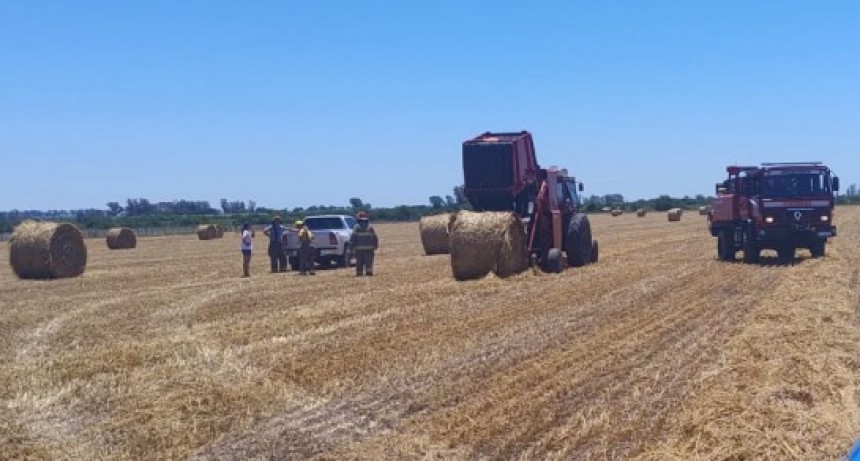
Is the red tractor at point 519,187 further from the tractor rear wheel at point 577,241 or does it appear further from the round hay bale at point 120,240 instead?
the round hay bale at point 120,240

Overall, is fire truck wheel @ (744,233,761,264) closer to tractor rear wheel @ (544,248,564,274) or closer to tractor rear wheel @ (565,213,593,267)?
tractor rear wheel @ (565,213,593,267)

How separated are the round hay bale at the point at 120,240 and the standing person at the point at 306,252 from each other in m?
25.8

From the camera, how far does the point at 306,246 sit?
25.8m

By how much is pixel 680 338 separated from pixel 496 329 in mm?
2362

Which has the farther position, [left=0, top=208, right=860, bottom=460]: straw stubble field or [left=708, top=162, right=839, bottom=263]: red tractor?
[left=708, top=162, right=839, bottom=263]: red tractor

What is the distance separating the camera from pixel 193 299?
19453 mm

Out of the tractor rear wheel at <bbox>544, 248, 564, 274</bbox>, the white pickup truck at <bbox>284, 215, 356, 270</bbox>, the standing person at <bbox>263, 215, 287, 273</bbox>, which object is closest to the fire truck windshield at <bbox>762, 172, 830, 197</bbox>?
the tractor rear wheel at <bbox>544, 248, 564, 274</bbox>

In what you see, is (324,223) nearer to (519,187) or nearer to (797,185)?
(519,187)

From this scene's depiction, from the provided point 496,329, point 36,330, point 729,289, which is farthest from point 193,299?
point 729,289

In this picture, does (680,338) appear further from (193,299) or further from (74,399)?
(193,299)

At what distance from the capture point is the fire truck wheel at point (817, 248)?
25328 millimetres

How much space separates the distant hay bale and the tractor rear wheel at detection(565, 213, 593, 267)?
11.3ft

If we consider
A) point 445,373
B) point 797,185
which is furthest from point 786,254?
point 445,373

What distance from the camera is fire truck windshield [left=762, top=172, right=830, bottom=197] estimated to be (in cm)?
2466
